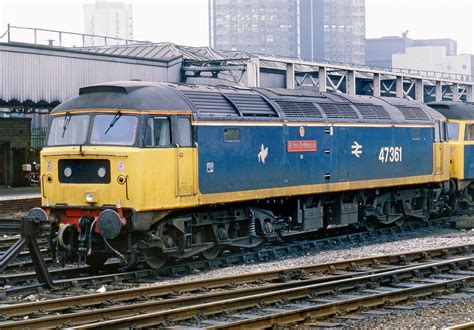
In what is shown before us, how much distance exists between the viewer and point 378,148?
866 inches

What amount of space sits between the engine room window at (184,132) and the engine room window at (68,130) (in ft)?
5.64

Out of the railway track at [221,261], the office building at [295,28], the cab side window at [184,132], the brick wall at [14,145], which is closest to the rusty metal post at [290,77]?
the brick wall at [14,145]

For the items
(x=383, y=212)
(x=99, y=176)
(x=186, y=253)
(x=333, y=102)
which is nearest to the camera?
(x=99, y=176)

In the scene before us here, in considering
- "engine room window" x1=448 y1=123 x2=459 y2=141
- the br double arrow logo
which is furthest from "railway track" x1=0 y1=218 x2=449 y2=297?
"engine room window" x1=448 y1=123 x2=459 y2=141

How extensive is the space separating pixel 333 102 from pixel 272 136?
3.20m

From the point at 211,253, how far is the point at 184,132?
8.90ft

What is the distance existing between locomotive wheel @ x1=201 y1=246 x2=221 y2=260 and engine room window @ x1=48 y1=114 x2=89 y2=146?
11.4ft

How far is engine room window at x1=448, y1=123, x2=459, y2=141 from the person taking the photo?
26688 mm

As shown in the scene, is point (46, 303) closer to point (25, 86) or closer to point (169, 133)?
point (169, 133)

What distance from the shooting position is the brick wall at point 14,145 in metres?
38.3

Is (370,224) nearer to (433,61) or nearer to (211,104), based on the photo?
(211,104)

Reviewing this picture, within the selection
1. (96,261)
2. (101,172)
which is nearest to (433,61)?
(96,261)

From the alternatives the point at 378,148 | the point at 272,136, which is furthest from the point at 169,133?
the point at 378,148

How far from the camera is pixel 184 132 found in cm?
1608
